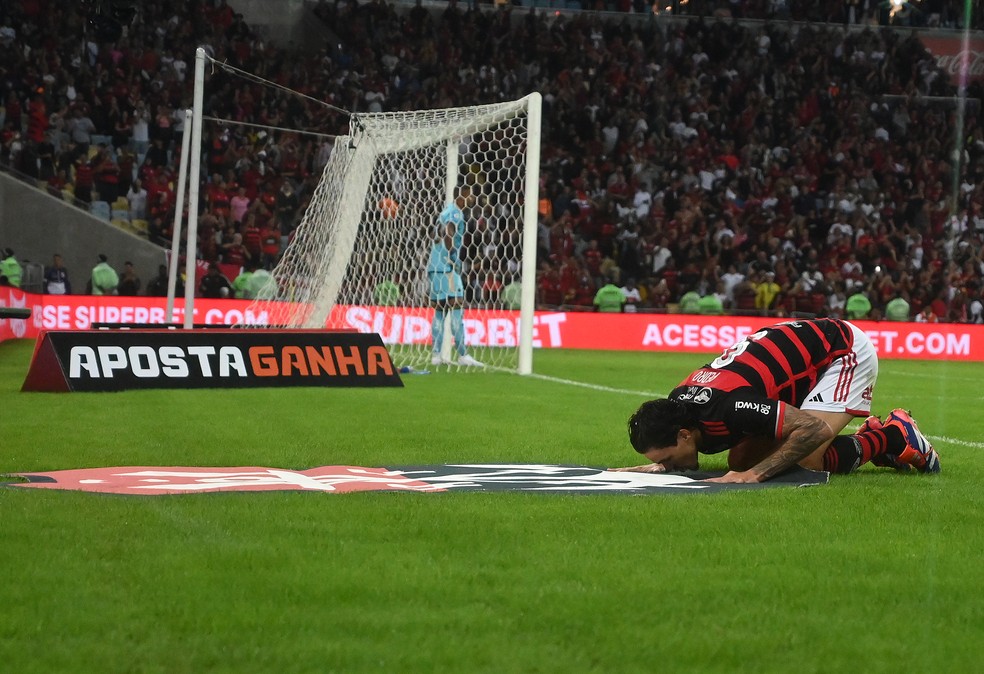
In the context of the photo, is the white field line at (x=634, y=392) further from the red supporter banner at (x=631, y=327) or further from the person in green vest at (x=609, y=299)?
the person in green vest at (x=609, y=299)

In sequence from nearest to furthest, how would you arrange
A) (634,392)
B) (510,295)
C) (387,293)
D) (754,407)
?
(754,407) < (634,392) < (387,293) < (510,295)

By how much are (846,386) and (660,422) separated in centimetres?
101

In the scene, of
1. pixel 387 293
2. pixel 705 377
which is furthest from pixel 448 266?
pixel 705 377

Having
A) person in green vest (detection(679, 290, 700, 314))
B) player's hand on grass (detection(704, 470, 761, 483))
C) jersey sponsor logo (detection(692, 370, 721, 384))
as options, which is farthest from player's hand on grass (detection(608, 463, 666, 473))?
person in green vest (detection(679, 290, 700, 314))

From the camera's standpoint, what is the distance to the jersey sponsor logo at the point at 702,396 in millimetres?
5934

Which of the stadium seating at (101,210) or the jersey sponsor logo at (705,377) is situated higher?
the stadium seating at (101,210)

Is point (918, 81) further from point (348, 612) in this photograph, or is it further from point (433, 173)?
point (348, 612)

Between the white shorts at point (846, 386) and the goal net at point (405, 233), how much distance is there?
27.2ft

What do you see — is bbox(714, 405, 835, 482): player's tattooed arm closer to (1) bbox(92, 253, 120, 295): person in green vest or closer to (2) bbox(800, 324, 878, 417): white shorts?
(2) bbox(800, 324, 878, 417): white shorts

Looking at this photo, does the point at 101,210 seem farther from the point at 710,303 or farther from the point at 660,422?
the point at 660,422

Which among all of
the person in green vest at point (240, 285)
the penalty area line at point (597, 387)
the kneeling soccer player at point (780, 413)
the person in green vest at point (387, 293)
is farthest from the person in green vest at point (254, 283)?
the kneeling soccer player at point (780, 413)

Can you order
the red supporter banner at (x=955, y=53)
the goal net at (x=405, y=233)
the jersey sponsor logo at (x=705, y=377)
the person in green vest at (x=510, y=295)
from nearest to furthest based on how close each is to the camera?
the jersey sponsor logo at (x=705, y=377) < the goal net at (x=405, y=233) < the person in green vest at (x=510, y=295) < the red supporter banner at (x=955, y=53)

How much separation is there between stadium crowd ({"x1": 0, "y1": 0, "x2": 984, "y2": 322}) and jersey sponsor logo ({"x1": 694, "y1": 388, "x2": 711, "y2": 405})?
57.9 ft

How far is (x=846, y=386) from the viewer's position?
6.31 meters
